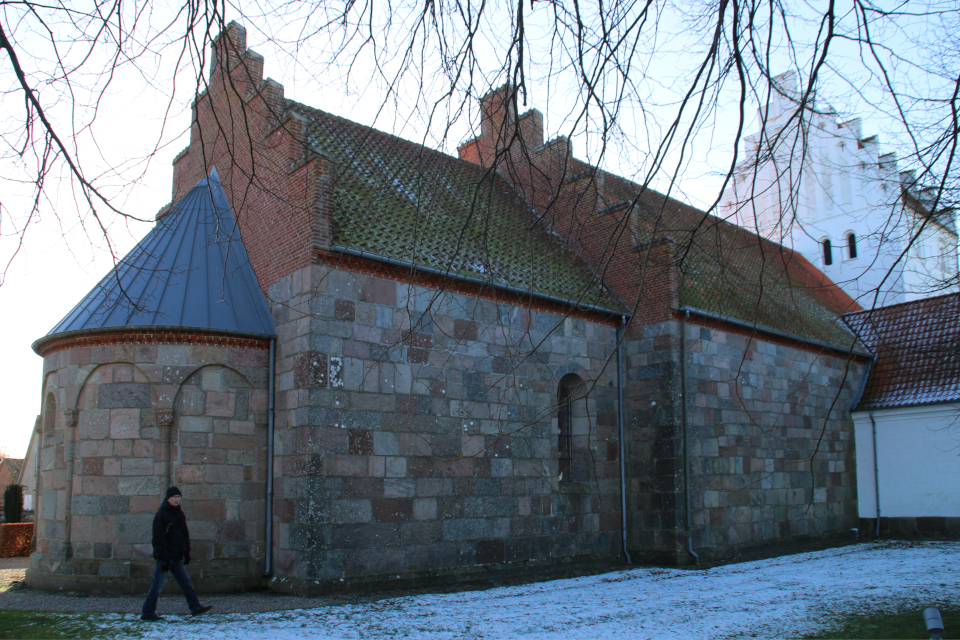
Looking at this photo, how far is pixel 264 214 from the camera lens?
1154 centimetres

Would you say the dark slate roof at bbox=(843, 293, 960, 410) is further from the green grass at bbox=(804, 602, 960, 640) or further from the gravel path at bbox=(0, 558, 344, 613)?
the gravel path at bbox=(0, 558, 344, 613)

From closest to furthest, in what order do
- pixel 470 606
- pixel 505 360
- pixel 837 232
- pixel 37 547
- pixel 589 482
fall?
pixel 470 606
pixel 37 547
pixel 505 360
pixel 589 482
pixel 837 232

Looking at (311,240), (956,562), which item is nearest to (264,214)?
(311,240)

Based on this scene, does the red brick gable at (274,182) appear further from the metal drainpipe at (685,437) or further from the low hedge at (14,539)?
the low hedge at (14,539)

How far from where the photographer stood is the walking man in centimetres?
820

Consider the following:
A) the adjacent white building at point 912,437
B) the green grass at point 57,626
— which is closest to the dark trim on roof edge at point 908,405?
the adjacent white building at point 912,437

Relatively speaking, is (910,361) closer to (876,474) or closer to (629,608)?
(876,474)

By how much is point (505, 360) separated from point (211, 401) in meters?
4.42

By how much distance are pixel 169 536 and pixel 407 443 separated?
3337 millimetres

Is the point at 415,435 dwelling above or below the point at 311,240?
below

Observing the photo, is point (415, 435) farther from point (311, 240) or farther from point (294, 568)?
point (311, 240)

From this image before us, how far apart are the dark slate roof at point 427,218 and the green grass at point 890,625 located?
503 cm

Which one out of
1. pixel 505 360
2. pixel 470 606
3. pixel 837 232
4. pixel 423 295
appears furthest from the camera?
pixel 837 232

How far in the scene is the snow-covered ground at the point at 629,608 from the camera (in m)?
7.75
